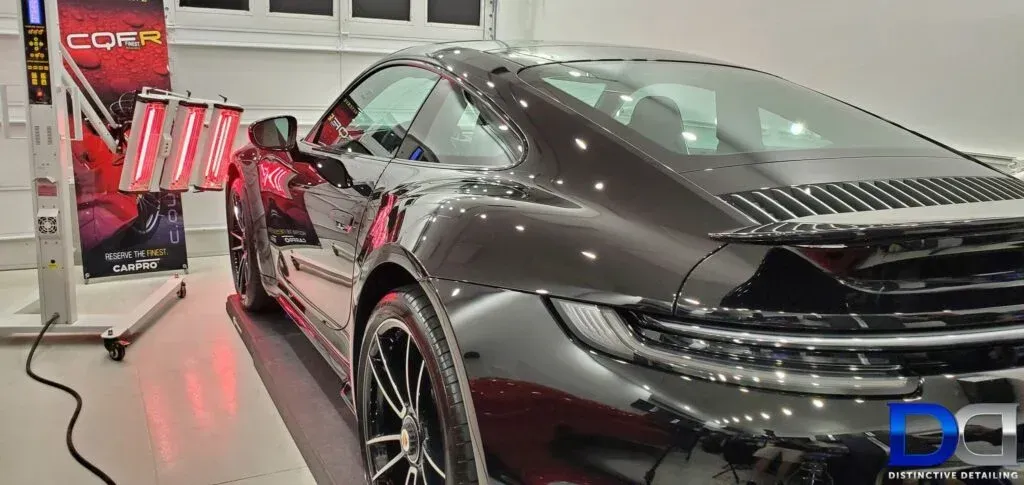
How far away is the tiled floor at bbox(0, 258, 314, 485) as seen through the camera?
214 centimetres

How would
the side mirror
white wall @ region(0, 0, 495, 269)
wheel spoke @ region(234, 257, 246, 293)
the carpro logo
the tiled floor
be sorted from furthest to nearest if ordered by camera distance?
white wall @ region(0, 0, 495, 269), wheel spoke @ region(234, 257, 246, 293), the side mirror, the tiled floor, the carpro logo

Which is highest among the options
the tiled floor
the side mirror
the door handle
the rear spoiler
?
the side mirror

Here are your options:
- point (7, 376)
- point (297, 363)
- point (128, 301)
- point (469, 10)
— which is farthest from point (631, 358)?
point (469, 10)

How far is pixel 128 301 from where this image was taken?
3947 mm

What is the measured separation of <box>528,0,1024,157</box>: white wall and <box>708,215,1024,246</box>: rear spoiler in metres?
1.76

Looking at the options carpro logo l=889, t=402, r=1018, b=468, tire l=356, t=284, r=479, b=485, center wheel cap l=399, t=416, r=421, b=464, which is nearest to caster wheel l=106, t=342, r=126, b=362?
tire l=356, t=284, r=479, b=485

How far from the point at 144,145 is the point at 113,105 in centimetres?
90

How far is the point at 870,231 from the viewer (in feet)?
2.96

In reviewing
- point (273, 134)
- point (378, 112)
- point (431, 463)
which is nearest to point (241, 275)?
point (273, 134)

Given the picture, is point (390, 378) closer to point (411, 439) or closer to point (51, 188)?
point (411, 439)

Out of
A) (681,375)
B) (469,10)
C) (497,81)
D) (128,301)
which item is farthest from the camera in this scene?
(469,10)

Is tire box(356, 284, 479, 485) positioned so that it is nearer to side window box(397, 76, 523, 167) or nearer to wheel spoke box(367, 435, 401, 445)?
wheel spoke box(367, 435, 401, 445)

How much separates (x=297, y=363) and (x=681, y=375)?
2.18 m

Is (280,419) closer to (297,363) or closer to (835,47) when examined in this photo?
(297,363)
